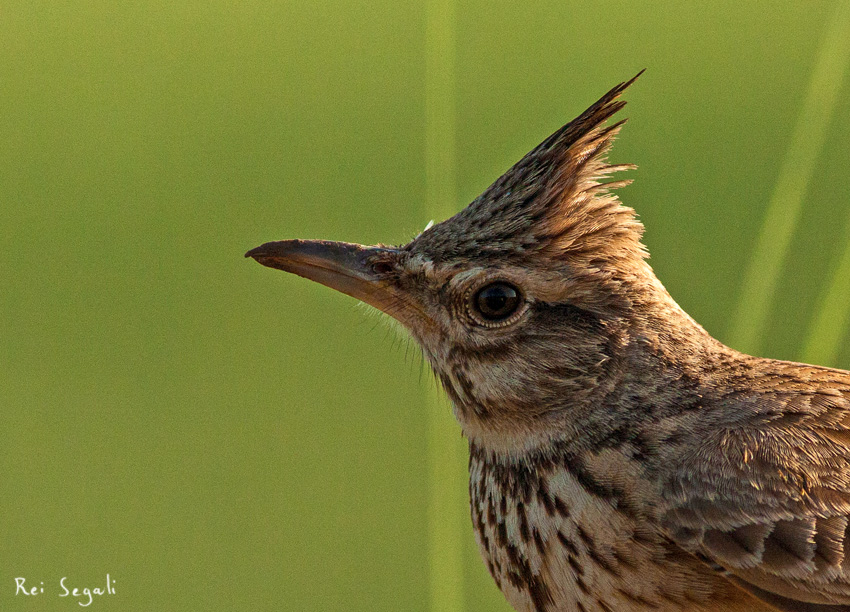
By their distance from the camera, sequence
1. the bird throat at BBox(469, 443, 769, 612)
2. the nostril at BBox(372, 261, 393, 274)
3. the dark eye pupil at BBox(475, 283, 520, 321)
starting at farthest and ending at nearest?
the nostril at BBox(372, 261, 393, 274) → the dark eye pupil at BBox(475, 283, 520, 321) → the bird throat at BBox(469, 443, 769, 612)

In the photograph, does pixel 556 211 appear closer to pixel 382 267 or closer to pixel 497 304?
pixel 497 304

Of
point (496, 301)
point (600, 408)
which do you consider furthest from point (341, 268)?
point (600, 408)

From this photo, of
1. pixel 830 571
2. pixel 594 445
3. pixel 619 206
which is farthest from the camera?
pixel 619 206

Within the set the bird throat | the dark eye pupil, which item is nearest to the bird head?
the dark eye pupil

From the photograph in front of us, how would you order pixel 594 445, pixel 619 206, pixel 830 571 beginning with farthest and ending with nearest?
pixel 619 206 < pixel 594 445 < pixel 830 571

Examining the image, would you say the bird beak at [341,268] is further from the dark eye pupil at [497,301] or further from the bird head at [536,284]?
the dark eye pupil at [497,301]

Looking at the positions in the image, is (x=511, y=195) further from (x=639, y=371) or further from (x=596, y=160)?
(x=639, y=371)

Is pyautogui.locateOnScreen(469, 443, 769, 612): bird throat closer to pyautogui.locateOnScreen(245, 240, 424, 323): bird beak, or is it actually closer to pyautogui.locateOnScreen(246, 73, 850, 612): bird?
pyautogui.locateOnScreen(246, 73, 850, 612): bird

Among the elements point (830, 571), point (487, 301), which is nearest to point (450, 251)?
point (487, 301)
